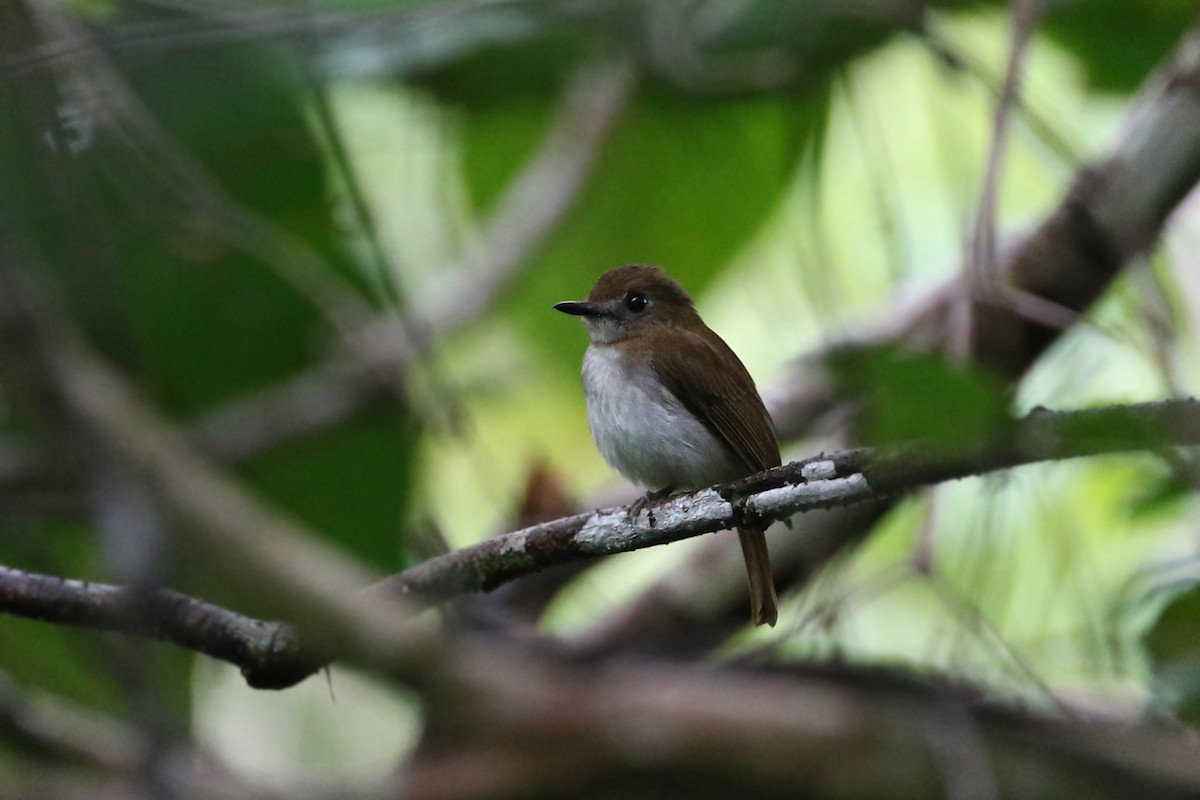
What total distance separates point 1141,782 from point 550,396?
4.47 m

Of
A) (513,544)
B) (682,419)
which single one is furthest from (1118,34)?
(513,544)

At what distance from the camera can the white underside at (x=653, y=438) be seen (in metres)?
3.89

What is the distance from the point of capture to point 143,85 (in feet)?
17.3

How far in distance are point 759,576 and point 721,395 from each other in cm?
51

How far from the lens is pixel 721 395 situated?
12.9ft

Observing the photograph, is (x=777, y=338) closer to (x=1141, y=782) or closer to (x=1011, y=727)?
(x=1011, y=727)

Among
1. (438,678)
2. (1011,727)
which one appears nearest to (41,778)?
(438,678)

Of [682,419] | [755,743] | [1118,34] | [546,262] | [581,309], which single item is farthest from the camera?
[546,262]

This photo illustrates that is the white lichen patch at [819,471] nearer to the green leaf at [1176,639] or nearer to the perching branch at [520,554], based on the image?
the perching branch at [520,554]

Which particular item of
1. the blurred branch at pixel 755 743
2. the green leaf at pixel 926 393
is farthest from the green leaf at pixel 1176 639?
the green leaf at pixel 926 393

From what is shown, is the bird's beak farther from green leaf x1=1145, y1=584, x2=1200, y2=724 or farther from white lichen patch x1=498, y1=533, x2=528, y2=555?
green leaf x1=1145, y1=584, x2=1200, y2=724

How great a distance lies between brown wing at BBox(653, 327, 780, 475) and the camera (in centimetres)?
386

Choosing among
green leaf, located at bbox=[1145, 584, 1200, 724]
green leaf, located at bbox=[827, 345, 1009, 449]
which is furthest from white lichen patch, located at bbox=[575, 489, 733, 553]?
green leaf, located at bbox=[1145, 584, 1200, 724]

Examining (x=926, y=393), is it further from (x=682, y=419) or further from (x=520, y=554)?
(x=682, y=419)
